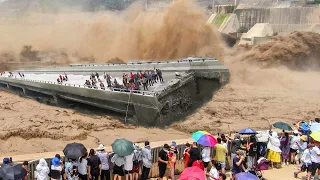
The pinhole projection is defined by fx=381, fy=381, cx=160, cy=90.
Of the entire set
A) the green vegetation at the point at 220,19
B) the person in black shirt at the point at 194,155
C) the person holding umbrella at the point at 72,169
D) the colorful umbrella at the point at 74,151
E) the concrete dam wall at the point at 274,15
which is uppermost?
the green vegetation at the point at 220,19

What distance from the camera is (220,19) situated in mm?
58188

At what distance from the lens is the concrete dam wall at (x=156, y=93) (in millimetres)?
17625

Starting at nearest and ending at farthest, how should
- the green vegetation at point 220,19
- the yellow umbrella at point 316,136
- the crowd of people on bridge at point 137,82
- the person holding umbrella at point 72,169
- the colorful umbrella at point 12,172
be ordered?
the colorful umbrella at point 12,172, the person holding umbrella at point 72,169, the yellow umbrella at point 316,136, the crowd of people on bridge at point 137,82, the green vegetation at point 220,19

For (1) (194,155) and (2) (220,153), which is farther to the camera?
(2) (220,153)

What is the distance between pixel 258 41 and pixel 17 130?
31.8m

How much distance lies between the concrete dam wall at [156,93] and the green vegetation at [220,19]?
3406 cm

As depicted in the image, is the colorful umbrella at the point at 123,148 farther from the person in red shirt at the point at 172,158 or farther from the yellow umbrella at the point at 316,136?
the yellow umbrella at the point at 316,136

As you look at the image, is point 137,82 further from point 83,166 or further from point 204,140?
point 83,166

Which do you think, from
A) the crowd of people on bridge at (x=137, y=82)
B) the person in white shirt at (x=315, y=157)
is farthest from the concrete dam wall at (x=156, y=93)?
the person in white shirt at (x=315, y=157)

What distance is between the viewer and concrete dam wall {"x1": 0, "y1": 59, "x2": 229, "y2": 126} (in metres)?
17.6

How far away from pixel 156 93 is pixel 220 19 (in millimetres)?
43380

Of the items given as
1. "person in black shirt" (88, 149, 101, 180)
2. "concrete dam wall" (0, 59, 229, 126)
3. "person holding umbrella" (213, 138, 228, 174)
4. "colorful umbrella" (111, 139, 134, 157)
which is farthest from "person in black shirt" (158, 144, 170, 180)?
"concrete dam wall" (0, 59, 229, 126)

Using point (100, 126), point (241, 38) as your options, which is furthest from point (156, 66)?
point (241, 38)

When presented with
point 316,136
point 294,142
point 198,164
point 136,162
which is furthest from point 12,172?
point 294,142
